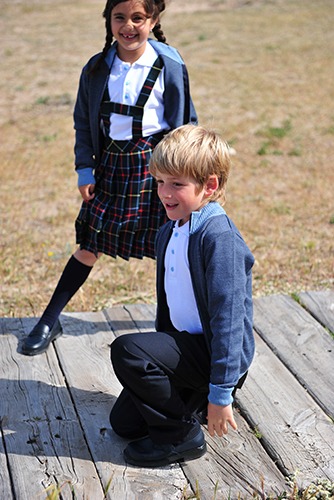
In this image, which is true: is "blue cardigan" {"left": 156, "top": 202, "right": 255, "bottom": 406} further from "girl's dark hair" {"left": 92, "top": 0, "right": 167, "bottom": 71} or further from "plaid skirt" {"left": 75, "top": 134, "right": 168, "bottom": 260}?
"girl's dark hair" {"left": 92, "top": 0, "right": 167, "bottom": 71}

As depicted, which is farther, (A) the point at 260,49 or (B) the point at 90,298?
(A) the point at 260,49

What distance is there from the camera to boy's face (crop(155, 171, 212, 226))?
8.57 ft

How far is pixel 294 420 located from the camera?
297 centimetres

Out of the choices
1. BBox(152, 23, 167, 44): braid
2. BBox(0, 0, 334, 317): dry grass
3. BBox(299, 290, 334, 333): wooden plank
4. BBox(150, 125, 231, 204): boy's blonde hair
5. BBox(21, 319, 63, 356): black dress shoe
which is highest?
BBox(152, 23, 167, 44): braid

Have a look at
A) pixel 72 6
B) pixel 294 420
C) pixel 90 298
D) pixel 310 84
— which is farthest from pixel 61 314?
pixel 72 6

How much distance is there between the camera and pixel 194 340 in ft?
8.82

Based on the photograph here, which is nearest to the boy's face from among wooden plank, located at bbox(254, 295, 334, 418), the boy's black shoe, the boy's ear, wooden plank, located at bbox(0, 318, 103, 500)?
the boy's ear

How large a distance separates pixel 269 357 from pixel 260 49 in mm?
9915

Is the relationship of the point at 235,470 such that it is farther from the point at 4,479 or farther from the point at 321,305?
the point at 321,305

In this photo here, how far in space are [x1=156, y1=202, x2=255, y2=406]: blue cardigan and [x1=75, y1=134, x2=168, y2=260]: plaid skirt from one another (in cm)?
95

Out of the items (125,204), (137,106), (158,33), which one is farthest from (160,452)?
(158,33)

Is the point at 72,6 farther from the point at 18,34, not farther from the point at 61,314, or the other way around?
the point at 61,314

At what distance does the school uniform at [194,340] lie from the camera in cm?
253

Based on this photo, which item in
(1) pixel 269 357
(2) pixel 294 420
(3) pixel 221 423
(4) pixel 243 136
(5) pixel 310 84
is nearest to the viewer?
(3) pixel 221 423
